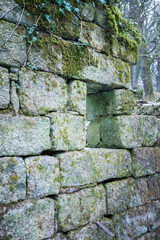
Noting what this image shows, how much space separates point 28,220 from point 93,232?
784mm

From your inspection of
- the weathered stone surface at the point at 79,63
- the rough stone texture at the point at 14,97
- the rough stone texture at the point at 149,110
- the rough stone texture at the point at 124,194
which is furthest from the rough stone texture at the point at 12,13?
the rough stone texture at the point at 149,110

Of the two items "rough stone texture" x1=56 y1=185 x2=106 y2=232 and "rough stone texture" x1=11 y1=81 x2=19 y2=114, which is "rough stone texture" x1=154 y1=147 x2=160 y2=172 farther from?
"rough stone texture" x1=11 y1=81 x2=19 y2=114

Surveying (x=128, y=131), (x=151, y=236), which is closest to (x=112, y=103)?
(x=128, y=131)

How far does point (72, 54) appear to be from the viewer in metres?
2.13

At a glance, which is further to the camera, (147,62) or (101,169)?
(147,62)

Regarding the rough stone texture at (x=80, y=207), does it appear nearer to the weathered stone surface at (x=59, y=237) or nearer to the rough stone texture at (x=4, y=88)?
the weathered stone surface at (x=59, y=237)

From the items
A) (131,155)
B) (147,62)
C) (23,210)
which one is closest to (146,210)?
(131,155)

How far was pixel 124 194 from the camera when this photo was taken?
2.44 meters

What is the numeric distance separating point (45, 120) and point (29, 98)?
0.83 ft

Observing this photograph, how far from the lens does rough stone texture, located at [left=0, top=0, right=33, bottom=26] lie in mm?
1636

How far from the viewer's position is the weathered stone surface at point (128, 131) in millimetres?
2586

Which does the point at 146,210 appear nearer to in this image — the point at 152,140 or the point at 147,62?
the point at 152,140

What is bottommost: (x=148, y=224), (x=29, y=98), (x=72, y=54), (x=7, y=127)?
(x=148, y=224)

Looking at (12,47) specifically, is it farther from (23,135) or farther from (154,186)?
(154,186)
